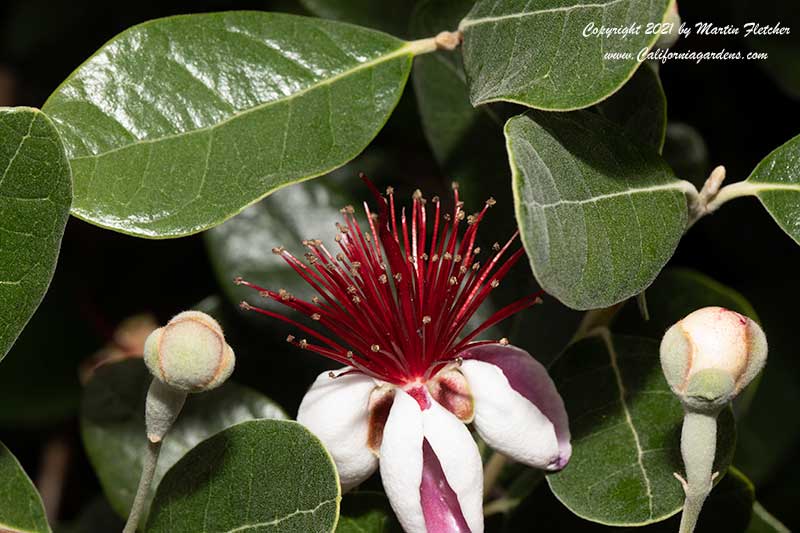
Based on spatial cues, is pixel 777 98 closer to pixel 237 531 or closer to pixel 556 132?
pixel 556 132

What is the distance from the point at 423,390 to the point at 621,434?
258 millimetres

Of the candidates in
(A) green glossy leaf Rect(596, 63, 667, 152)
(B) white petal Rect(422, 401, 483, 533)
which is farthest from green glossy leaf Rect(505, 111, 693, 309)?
(B) white petal Rect(422, 401, 483, 533)

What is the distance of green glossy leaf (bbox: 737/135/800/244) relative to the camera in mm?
1352

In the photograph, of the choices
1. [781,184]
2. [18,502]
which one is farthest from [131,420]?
[781,184]

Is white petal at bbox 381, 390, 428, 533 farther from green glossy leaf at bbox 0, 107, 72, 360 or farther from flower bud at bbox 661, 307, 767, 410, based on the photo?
green glossy leaf at bbox 0, 107, 72, 360

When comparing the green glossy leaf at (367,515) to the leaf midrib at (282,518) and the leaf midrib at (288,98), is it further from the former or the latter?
the leaf midrib at (288,98)

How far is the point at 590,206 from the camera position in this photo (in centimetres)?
120

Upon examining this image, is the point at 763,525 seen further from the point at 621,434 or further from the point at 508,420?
the point at 508,420

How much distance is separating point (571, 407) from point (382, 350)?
0.26 m

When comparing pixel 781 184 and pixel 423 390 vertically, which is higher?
pixel 781 184

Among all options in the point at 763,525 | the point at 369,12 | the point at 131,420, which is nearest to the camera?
the point at 763,525

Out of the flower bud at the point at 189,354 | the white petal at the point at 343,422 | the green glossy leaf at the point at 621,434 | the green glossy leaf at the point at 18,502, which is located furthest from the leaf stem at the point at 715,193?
the green glossy leaf at the point at 18,502

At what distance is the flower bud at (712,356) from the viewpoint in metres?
1.17

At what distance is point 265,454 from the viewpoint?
4.24 ft
